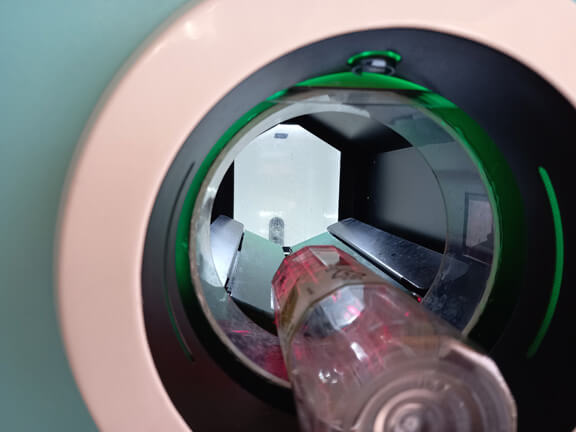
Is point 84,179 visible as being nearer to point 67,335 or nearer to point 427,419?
point 67,335

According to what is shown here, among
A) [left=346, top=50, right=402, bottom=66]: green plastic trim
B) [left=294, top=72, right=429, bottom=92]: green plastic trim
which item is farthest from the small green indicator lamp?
[left=294, top=72, right=429, bottom=92]: green plastic trim

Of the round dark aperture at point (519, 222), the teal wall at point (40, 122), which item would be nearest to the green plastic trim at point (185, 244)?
the round dark aperture at point (519, 222)

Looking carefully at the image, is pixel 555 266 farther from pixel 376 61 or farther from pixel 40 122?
pixel 40 122

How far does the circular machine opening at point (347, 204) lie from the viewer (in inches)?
21.6

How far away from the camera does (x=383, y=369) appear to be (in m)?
0.36

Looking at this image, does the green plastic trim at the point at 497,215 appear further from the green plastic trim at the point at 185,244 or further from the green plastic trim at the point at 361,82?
the green plastic trim at the point at 185,244

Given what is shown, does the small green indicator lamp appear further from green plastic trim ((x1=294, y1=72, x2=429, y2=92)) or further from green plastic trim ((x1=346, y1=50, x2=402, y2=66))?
green plastic trim ((x1=294, y1=72, x2=429, y2=92))

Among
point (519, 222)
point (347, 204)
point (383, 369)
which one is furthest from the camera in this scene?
point (347, 204)

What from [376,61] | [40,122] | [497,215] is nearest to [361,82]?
[376,61]

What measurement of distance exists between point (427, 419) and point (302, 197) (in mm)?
1647

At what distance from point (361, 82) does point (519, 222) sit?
0.87ft

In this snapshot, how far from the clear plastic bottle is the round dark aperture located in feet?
0.27

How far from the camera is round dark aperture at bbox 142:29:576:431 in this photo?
14.3 inches

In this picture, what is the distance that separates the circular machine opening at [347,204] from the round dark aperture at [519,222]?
0.13 ft
